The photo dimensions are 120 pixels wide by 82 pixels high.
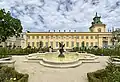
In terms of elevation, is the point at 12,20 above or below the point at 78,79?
above

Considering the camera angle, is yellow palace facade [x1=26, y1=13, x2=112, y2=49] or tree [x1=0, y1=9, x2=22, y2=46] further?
yellow palace facade [x1=26, y1=13, x2=112, y2=49]

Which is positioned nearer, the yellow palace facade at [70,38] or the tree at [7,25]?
the tree at [7,25]

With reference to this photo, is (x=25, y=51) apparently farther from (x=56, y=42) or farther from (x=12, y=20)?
(x=56, y=42)

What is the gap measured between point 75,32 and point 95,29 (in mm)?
10593

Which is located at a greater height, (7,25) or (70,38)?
(7,25)

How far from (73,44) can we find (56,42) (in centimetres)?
574

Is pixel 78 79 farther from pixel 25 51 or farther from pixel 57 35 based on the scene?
pixel 57 35

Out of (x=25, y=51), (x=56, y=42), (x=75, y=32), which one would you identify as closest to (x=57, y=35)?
(x=56, y=42)

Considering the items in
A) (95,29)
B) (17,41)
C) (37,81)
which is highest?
(95,29)

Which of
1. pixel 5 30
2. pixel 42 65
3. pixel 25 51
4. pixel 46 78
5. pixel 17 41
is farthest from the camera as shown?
pixel 17 41

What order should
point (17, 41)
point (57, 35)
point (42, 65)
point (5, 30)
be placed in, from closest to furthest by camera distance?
point (42, 65) < point (5, 30) < point (57, 35) < point (17, 41)

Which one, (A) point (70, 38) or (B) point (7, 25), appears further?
(A) point (70, 38)

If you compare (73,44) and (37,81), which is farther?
(73,44)

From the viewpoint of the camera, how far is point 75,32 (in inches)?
2083
